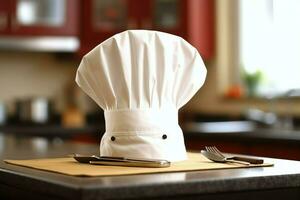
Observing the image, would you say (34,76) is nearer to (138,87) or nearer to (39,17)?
(39,17)

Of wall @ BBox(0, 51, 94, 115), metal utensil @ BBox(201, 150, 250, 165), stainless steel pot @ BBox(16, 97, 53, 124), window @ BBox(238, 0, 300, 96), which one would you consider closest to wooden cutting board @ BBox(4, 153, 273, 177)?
metal utensil @ BBox(201, 150, 250, 165)

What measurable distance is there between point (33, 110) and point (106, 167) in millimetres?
3574

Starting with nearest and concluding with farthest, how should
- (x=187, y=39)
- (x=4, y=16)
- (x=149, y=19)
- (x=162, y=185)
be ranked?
(x=162, y=185) < (x=4, y=16) < (x=187, y=39) < (x=149, y=19)

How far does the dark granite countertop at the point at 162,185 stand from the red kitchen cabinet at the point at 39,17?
3.27 meters

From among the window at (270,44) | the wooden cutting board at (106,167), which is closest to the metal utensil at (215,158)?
the wooden cutting board at (106,167)

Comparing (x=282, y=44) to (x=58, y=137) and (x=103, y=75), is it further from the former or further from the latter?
(x=103, y=75)

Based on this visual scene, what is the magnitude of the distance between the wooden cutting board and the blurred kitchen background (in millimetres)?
2905

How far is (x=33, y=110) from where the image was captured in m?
5.02

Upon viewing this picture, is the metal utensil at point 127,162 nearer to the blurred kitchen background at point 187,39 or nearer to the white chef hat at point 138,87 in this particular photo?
the white chef hat at point 138,87

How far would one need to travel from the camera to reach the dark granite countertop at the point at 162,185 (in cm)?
125

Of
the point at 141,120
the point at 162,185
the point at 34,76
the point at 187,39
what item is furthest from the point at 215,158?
the point at 34,76

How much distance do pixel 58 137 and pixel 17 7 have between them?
95 centimetres

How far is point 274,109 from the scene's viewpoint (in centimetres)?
477

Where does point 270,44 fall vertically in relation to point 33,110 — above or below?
above
